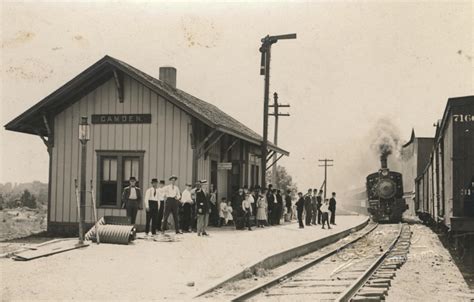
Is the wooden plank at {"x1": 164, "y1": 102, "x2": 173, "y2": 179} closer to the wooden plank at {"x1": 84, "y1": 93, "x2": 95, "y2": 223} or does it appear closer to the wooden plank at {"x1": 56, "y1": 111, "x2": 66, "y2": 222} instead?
the wooden plank at {"x1": 84, "y1": 93, "x2": 95, "y2": 223}

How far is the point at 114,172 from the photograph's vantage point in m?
16.2

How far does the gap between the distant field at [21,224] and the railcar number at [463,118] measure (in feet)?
39.3

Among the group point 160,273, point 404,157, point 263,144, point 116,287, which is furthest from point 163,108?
point 404,157

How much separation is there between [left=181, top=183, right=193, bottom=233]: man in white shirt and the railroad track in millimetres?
3919

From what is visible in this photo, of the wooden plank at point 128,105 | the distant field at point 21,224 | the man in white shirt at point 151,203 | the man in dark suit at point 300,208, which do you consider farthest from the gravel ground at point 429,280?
the distant field at point 21,224

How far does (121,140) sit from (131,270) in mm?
8002

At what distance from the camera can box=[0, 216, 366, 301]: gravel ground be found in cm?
703

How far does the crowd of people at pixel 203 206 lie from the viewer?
13422 mm

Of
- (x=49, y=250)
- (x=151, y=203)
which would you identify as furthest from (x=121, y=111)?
(x=49, y=250)

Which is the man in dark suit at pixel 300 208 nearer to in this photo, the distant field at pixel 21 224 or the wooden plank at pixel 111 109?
the wooden plank at pixel 111 109

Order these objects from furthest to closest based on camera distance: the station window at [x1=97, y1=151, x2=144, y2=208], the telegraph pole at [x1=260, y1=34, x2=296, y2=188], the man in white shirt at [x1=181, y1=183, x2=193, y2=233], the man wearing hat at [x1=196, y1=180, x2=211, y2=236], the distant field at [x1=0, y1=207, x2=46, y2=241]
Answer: the telegraph pole at [x1=260, y1=34, x2=296, y2=188] < the distant field at [x1=0, y1=207, x2=46, y2=241] < the station window at [x1=97, y1=151, x2=144, y2=208] < the man in white shirt at [x1=181, y1=183, x2=193, y2=233] < the man wearing hat at [x1=196, y1=180, x2=211, y2=236]

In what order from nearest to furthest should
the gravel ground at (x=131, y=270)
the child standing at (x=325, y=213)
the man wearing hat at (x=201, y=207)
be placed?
the gravel ground at (x=131, y=270), the man wearing hat at (x=201, y=207), the child standing at (x=325, y=213)

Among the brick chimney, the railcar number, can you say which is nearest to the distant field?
the brick chimney

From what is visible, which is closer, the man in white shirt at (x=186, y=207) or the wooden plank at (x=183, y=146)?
the man in white shirt at (x=186, y=207)
